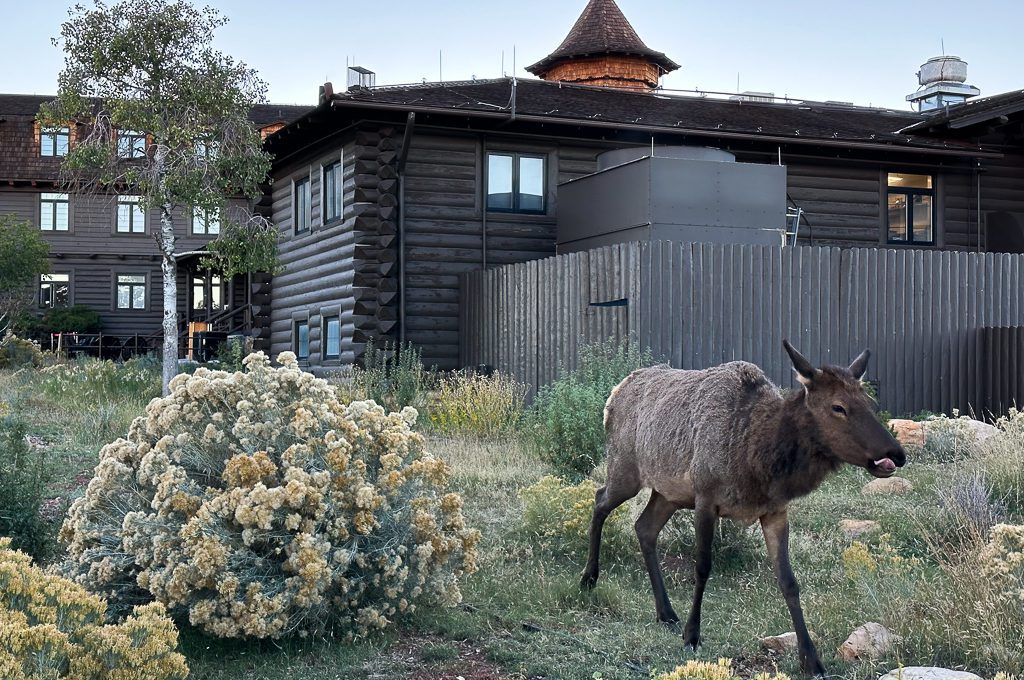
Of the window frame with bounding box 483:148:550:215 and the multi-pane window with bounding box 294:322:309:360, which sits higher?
the window frame with bounding box 483:148:550:215

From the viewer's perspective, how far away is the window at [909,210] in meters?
22.6

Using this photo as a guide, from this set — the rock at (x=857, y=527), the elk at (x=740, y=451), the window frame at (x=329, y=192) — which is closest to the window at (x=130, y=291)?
the window frame at (x=329, y=192)

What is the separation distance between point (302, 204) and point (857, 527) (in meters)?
16.6

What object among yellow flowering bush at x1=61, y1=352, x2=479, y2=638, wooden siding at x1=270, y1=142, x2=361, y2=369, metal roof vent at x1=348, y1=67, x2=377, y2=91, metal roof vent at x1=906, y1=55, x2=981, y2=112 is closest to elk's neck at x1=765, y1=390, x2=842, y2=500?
yellow flowering bush at x1=61, y1=352, x2=479, y2=638

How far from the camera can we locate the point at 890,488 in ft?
34.4

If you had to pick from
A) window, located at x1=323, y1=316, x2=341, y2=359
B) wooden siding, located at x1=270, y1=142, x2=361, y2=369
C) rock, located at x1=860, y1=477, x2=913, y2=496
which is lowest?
rock, located at x1=860, y1=477, x2=913, y2=496

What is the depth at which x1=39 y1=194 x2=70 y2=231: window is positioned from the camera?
134ft

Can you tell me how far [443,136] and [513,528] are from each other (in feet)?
40.2

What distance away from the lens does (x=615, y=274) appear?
14.5 m

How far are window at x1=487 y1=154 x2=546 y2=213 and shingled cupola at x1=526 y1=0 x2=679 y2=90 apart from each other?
37.8 ft

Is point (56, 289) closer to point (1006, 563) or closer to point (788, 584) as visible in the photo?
point (788, 584)

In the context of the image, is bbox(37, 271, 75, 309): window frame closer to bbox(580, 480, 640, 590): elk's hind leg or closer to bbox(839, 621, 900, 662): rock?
bbox(580, 480, 640, 590): elk's hind leg

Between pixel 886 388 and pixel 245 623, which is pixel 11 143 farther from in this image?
pixel 245 623

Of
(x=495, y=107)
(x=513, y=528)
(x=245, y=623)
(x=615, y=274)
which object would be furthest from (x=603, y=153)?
(x=245, y=623)
